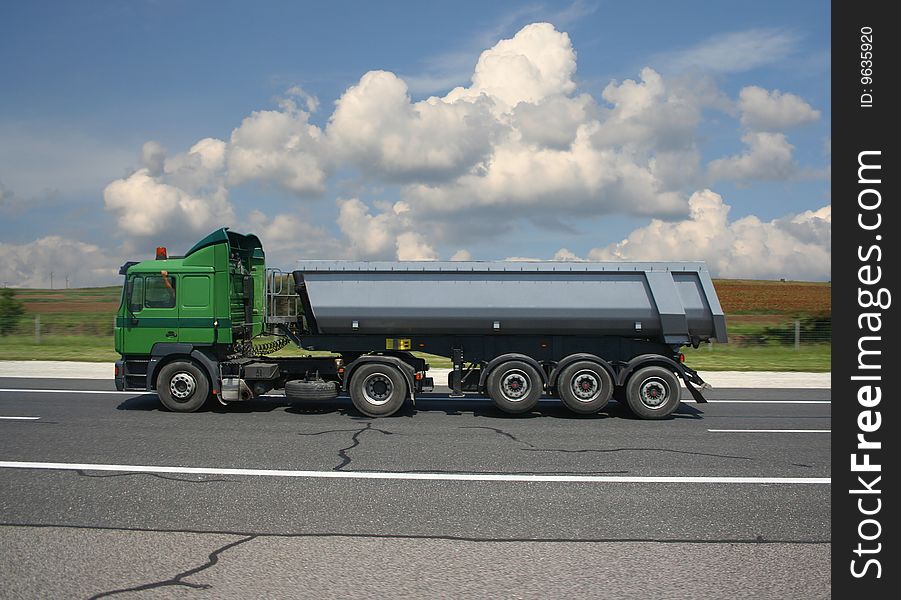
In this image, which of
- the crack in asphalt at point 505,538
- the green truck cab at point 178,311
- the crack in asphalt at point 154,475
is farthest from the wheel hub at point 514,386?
the crack in asphalt at point 505,538

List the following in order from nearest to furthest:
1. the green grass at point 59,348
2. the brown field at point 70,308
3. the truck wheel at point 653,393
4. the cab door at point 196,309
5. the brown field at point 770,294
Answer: the truck wheel at point 653,393
the cab door at point 196,309
the green grass at point 59,348
the brown field at point 70,308
the brown field at point 770,294

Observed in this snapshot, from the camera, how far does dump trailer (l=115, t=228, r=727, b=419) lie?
11.9 metres

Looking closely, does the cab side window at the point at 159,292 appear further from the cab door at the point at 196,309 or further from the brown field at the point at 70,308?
the brown field at the point at 70,308

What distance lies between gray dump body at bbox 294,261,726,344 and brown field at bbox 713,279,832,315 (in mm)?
31207

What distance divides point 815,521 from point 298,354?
348 inches

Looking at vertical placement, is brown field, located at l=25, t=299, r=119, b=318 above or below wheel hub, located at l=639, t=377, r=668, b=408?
above

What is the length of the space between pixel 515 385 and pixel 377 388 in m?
2.25

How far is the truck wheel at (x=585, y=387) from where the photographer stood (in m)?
11.8

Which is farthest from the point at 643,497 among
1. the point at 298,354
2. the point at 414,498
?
the point at 298,354

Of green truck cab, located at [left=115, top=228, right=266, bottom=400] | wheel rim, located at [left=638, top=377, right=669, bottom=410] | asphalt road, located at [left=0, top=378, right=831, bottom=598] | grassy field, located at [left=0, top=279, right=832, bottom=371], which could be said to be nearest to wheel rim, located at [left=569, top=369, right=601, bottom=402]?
asphalt road, located at [left=0, top=378, right=831, bottom=598]

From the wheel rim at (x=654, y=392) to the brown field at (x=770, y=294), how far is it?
103 ft

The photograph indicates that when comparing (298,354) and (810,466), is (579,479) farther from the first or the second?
(298,354)

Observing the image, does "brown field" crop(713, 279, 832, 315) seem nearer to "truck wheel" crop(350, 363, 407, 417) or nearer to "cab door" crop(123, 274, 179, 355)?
"truck wheel" crop(350, 363, 407, 417)

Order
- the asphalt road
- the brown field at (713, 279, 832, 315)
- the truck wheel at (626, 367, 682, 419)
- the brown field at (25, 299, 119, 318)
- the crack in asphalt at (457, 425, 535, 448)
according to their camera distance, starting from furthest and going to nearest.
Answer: the brown field at (713, 279, 832, 315), the brown field at (25, 299, 119, 318), the truck wheel at (626, 367, 682, 419), the crack in asphalt at (457, 425, 535, 448), the asphalt road
